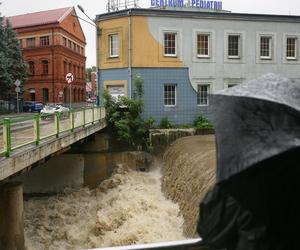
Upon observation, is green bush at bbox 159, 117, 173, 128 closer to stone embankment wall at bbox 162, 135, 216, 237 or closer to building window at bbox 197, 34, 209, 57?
stone embankment wall at bbox 162, 135, 216, 237

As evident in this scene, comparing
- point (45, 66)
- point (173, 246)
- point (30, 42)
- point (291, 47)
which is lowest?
point (173, 246)

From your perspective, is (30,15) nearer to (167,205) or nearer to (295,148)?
(167,205)

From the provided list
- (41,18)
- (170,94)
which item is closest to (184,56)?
(170,94)

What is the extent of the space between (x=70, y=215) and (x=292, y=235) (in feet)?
54.0

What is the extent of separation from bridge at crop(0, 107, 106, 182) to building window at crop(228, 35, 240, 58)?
10763mm

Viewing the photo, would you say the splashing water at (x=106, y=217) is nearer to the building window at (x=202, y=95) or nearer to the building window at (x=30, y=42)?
the building window at (x=202, y=95)

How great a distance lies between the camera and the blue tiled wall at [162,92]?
79.0ft

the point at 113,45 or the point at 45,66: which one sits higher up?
the point at 45,66

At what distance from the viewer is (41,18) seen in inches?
2317

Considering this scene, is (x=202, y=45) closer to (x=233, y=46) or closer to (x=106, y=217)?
(x=233, y=46)

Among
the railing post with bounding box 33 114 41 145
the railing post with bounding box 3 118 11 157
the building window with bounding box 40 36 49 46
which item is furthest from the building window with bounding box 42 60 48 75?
the railing post with bounding box 3 118 11 157

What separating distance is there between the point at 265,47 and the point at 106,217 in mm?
15050

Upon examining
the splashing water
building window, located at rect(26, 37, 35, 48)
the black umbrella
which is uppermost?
building window, located at rect(26, 37, 35, 48)

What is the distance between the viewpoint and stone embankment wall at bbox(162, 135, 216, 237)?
506 inches
